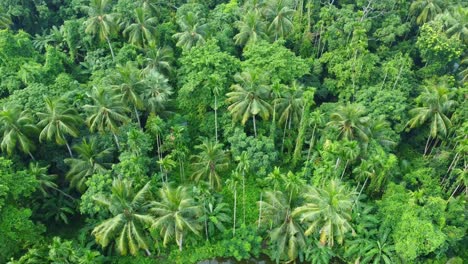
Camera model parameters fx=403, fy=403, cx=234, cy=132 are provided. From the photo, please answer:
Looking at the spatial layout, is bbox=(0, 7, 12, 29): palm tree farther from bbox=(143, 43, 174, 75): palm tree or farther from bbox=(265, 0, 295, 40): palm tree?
bbox=(265, 0, 295, 40): palm tree

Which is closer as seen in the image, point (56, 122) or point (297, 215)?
point (297, 215)

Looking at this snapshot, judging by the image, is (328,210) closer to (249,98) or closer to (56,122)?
(249,98)

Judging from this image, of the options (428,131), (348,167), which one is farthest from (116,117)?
(428,131)

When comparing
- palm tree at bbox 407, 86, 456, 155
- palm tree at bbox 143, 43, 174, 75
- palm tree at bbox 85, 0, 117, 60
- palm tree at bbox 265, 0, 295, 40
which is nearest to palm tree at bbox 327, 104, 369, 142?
palm tree at bbox 407, 86, 456, 155

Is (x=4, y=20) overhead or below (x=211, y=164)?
overhead

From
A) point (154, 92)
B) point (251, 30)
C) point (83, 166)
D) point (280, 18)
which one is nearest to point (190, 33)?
point (251, 30)

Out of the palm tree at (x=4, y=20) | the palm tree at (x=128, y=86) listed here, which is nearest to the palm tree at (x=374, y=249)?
the palm tree at (x=128, y=86)

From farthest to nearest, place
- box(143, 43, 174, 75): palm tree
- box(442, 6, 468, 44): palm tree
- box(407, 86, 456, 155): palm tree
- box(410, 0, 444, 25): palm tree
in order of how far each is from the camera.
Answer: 1. box(410, 0, 444, 25): palm tree
2. box(442, 6, 468, 44): palm tree
3. box(143, 43, 174, 75): palm tree
4. box(407, 86, 456, 155): palm tree
